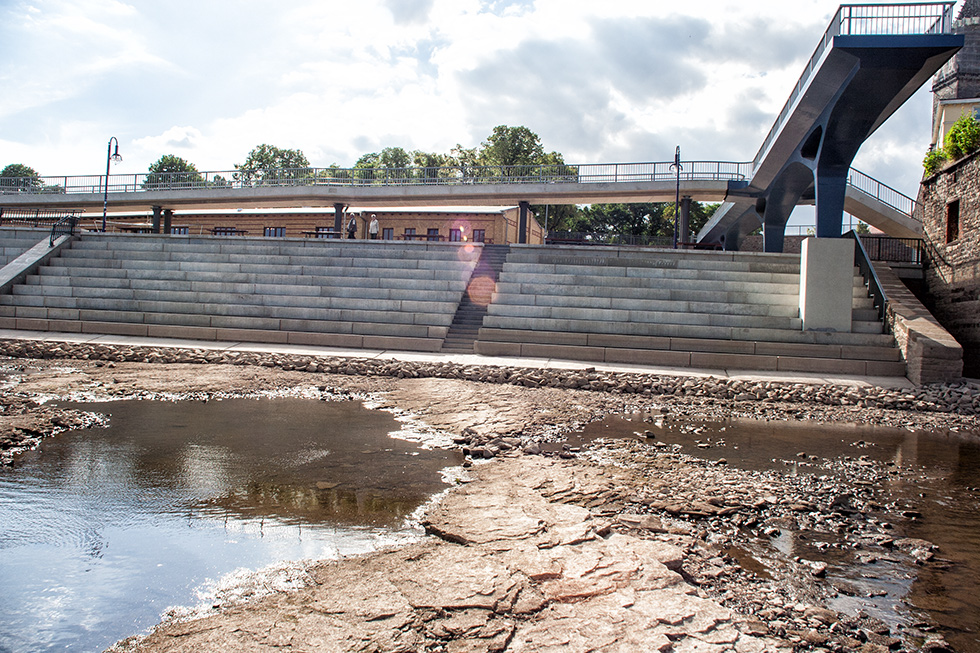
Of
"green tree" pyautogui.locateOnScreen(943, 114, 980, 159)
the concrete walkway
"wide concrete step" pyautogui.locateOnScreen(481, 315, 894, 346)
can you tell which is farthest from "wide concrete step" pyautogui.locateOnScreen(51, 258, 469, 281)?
"green tree" pyautogui.locateOnScreen(943, 114, 980, 159)

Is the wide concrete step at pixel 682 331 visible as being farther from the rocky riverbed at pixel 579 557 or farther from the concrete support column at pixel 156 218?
the concrete support column at pixel 156 218

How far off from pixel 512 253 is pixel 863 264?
1106 centimetres

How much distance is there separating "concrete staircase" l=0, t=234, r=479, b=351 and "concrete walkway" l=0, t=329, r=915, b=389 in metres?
0.67

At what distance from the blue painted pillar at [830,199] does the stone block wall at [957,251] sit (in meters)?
2.94

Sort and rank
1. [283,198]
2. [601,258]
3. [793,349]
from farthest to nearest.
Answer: [283,198] → [601,258] → [793,349]

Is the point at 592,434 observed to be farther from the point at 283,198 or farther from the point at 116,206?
the point at 116,206

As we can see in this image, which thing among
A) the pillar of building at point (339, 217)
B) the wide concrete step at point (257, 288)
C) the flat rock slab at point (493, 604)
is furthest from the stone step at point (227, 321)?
the pillar of building at point (339, 217)

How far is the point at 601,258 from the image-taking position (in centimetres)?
1819

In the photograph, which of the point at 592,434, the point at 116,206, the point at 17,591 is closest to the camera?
Answer: the point at 17,591

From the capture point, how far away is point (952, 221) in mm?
16422

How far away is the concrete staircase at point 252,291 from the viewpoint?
1530 centimetres

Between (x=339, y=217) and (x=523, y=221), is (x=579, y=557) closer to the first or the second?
(x=523, y=221)

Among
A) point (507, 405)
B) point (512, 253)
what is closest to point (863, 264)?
point (512, 253)

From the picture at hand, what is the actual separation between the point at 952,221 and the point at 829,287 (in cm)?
594
